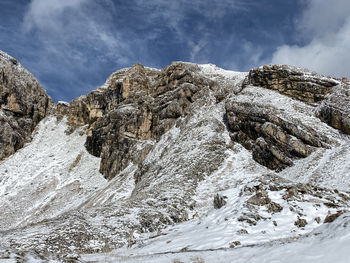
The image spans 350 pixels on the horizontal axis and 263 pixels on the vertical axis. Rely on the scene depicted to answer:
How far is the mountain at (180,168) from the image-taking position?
508 inches

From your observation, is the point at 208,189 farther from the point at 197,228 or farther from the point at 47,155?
the point at 47,155

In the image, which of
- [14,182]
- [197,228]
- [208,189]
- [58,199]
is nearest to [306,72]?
[208,189]

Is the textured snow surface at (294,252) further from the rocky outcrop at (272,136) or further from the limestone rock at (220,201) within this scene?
the rocky outcrop at (272,136)

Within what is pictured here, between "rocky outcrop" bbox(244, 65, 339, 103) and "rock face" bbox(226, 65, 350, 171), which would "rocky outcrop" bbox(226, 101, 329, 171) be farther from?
"rocky outcrop" bbox(244, 65, 339, 103)

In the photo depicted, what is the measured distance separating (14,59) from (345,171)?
119m

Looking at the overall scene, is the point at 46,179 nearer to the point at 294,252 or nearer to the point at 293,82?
the point at 293,82

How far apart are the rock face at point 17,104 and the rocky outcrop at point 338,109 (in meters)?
87.6

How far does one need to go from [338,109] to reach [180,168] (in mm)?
24744

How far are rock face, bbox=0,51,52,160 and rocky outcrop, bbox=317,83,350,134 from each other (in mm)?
87608

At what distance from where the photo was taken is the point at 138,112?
249ft

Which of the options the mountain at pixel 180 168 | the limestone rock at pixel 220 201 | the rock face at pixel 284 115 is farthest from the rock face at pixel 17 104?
A: the limestone rock at pixel 220 201

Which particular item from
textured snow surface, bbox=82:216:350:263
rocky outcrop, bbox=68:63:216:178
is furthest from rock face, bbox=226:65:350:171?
textured snow surface, bbox=82:216:350:263

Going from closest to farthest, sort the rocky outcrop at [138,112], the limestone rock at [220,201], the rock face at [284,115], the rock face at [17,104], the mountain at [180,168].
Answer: the mountain at [180,168], the limestone rock at [220,201], the rock face at [284,115], the rocky outcrop at [138,112], the rock face at [17,104]

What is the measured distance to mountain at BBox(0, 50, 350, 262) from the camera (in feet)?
42.3
